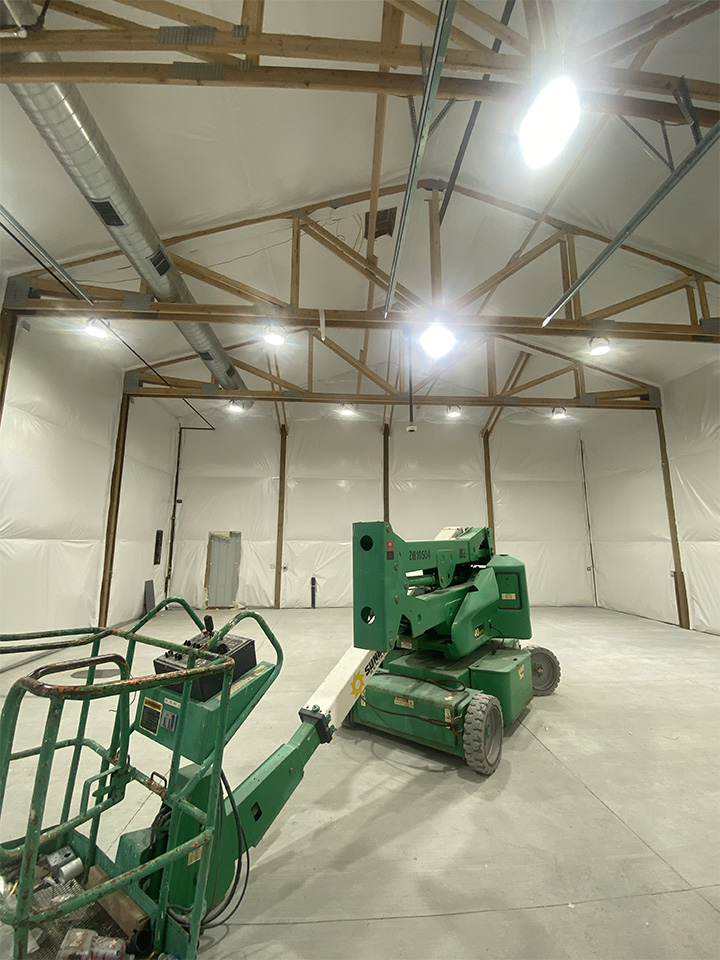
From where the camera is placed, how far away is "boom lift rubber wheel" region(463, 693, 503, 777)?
2.45 m

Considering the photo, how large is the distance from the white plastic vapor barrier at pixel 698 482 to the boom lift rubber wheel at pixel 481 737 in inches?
243

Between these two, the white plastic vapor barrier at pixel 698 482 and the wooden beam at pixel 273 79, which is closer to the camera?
the wooden beam at pixel 273 79

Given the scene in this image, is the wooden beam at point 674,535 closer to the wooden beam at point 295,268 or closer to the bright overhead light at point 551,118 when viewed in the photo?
the bright overhead light at point 551,118

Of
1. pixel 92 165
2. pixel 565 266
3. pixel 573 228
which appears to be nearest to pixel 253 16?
pixel 92 165

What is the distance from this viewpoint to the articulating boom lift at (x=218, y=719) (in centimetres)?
113

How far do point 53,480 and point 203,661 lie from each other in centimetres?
501

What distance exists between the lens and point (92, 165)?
2.89 metres

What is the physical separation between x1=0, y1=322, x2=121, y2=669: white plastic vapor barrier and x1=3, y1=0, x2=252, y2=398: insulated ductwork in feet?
6.81

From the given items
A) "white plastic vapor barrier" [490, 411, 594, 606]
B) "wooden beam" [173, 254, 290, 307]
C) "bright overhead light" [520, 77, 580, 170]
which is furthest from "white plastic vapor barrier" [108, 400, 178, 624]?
"white plastic vapor barrier" [490, 411, 594, 606]

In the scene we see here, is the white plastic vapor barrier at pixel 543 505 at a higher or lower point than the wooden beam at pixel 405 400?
lower

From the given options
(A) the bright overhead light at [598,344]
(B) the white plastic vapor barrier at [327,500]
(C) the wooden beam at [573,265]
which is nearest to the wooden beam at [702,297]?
(A) the bright overhead light at [598,344]

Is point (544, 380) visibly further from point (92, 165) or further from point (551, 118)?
point (92, 165)

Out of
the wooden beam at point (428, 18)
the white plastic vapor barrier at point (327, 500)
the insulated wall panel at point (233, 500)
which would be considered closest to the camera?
the wooden beam at point (428, 18)

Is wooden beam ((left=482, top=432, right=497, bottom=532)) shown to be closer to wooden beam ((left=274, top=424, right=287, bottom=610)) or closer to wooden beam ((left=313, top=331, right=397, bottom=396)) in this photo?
wooden beam ((left=313, top=331, right=397, bottom=396))
